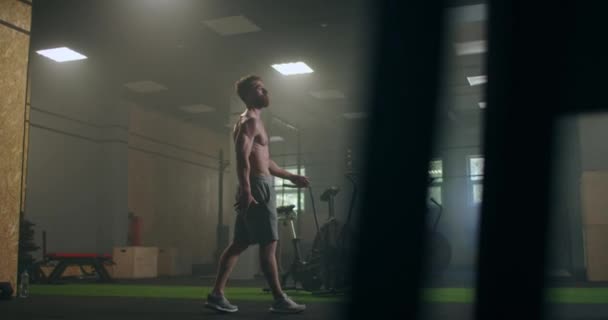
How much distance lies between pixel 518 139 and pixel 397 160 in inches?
123

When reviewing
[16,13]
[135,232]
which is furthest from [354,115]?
[16,13]

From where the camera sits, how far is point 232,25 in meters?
7.60

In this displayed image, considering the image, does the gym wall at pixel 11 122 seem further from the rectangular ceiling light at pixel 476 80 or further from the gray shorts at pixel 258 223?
the rectangular ceiling light at pixel 476 80

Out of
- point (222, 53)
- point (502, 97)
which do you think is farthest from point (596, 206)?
point (222, 53)

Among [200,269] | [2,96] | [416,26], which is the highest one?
[416,26]

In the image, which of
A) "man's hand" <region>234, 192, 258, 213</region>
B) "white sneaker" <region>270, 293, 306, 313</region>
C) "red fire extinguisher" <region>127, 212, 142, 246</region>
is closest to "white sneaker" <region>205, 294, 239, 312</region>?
"white sneaker" <region>270, 293, 306, 313</region>

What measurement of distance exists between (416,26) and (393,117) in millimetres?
3350

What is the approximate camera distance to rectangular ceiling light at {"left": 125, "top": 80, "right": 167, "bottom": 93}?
10445 millimetres

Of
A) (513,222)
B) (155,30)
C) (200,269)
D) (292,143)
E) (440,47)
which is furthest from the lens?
(292,143)

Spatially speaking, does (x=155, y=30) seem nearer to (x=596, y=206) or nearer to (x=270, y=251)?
(x=270, y=251)

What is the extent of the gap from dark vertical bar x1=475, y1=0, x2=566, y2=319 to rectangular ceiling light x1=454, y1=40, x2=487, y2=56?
16 centimetres

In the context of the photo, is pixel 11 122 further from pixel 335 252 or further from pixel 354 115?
pixel 354 115

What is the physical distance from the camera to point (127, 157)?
1177cm

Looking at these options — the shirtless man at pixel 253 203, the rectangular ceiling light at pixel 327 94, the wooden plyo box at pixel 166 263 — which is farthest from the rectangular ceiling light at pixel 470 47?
the wooden plyo box at pixel 166 263
